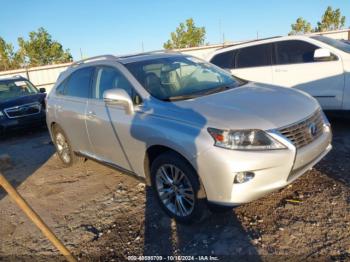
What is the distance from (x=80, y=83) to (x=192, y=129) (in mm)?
2486

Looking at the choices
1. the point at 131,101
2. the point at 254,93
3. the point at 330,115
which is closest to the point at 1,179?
the point at 131,101

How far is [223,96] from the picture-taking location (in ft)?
12.1

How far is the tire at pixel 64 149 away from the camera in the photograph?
216 inches

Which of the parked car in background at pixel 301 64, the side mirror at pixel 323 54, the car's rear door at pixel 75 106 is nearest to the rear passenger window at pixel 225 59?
the parked car in background at pixel 301 64

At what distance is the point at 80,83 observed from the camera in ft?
16.2

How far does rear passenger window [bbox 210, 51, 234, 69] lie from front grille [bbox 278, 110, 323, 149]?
3.91 metres

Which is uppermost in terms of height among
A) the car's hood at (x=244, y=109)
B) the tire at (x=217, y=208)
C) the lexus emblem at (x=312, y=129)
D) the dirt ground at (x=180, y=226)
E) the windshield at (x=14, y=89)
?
the car's hood at (x=244, y=109)

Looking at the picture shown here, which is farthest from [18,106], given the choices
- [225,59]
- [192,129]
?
[192,129]

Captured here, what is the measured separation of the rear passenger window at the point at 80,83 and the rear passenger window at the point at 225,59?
3401 mm

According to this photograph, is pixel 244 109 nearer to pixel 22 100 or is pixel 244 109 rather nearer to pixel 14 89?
pixel 22 100

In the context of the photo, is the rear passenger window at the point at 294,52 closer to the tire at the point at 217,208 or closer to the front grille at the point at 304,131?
the front grille at the point at 304,131

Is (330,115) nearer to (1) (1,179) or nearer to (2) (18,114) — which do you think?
(1) (1,179)

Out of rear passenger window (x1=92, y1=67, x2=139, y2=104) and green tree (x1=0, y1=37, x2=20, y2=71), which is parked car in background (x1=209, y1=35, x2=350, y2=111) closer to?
rear passenger window (x1=92, y1=67, x2=139, y2=104)

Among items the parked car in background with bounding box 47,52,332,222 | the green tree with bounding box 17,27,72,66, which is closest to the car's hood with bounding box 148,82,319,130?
the parked car in background with bounding box 47,52,332,222
